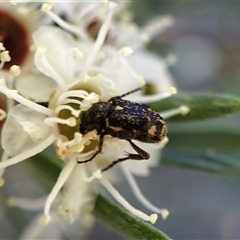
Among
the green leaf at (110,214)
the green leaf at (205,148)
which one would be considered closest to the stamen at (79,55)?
the green leaf at (110,214)

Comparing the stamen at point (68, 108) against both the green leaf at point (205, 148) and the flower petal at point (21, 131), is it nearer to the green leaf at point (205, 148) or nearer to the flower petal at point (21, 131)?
the flower petal at point (21, 131)

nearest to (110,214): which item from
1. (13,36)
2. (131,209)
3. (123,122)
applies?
(131,209)

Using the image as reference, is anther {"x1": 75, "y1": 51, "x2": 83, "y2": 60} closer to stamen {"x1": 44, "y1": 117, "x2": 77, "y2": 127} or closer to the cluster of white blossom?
the cluster of white blossom

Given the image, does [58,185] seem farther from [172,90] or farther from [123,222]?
[172,90]

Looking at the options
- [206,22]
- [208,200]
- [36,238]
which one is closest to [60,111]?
[36,238]

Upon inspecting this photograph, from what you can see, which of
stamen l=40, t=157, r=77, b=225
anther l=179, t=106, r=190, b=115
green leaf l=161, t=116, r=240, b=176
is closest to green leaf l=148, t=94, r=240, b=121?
anther l=179, t=106, r=190, b=115
